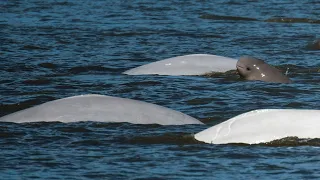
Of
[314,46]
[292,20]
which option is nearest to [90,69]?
[314,46]

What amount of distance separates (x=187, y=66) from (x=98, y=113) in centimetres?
559

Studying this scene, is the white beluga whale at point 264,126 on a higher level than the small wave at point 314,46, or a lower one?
higher

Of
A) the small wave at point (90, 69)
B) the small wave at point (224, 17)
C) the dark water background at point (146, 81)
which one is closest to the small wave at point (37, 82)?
the dark water background at point (146, 81)

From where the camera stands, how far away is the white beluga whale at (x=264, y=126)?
1188 cm

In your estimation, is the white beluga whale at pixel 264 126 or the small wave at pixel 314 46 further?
the small wave at pixel 314 46

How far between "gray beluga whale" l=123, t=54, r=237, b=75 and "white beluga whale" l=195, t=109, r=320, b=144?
6469mm

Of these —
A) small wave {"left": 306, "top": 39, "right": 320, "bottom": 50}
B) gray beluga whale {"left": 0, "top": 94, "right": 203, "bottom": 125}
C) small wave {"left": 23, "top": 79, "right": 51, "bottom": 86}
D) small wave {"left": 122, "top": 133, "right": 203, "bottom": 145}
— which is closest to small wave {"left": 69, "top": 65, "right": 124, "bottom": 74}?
small wave {"left": 23, "top": 79, "right": 51, "bottom": 86}

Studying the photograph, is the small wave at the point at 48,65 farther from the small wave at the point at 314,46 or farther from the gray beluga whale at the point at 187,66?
the small wave at the point at 314,46

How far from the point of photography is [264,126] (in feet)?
39.2

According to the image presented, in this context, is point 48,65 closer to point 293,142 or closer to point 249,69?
point 249,69

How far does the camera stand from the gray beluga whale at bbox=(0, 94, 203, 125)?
1314cm

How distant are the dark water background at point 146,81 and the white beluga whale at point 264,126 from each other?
0.12m

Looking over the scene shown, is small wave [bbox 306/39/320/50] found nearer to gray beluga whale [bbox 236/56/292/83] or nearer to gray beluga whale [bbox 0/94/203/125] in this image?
gray beluga whale [bbox 236/56/292/83]

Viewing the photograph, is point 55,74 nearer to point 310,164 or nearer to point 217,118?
point 217,118
